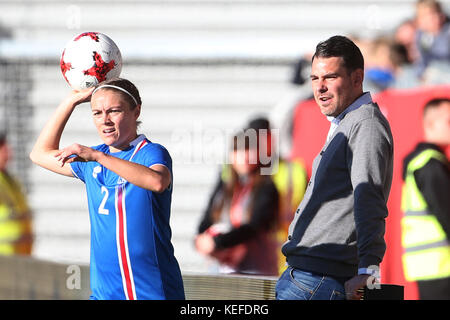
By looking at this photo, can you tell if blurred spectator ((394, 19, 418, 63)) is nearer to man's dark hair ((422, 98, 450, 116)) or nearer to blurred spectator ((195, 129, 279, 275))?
man's dark hair ((422, 98, 450, 116))

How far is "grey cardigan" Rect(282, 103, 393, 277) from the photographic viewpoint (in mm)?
3916

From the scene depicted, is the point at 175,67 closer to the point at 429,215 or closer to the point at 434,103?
the point at 434,103

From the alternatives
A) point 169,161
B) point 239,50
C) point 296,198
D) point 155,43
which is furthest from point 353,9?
point 169,161

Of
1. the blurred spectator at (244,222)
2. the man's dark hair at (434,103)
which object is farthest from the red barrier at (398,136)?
the blurred spectator at (244,222)

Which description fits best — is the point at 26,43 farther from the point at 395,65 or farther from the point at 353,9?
the point at 395,65

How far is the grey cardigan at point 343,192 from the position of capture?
12.8 ft

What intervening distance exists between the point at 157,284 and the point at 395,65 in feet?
17.0

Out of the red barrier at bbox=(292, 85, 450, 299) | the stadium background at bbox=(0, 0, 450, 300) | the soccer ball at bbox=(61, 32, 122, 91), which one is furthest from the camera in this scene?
the stadium background at bbox=(0, 0, 450, 300)

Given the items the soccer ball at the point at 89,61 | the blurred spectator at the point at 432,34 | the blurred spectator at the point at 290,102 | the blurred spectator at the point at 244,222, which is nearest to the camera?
the soccer ball at the point at 89,61

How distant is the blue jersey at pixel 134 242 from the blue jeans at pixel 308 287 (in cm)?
48

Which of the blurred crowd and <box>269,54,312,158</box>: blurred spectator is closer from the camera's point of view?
the blurred crowd

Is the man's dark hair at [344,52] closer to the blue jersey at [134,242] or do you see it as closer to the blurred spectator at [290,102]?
the blue jersey at [134,242]

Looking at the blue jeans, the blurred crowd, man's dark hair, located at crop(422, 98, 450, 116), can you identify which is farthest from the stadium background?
the blue jeans
